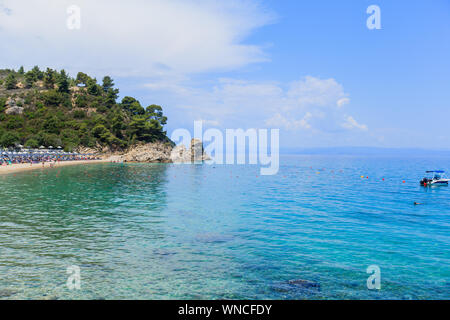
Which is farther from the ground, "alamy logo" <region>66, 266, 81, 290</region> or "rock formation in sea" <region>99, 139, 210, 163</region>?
"rock formation in sea" <region>99, 139, 210, 163</region>

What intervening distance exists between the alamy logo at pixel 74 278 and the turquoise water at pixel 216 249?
0.73 ft

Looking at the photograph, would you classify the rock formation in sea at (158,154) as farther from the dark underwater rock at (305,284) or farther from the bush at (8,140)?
the dark underwater rock at (305,284)

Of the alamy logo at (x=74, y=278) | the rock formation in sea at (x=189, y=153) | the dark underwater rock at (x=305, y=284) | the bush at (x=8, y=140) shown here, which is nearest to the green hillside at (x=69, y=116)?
the bush at (x=8, y=140)

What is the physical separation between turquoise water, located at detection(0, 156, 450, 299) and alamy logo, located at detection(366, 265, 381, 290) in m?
0.23

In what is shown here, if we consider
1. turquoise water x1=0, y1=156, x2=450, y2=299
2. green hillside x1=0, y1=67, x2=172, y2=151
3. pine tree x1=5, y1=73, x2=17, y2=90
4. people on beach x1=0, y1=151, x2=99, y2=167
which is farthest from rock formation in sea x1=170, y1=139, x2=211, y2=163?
turquoise water x1=0, y1=156, x2=450, y2=299

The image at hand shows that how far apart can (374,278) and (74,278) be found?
13.6 meters

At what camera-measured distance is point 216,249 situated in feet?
57.2

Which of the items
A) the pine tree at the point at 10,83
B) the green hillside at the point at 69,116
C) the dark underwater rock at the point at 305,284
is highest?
the pine tree at the point at 10,83

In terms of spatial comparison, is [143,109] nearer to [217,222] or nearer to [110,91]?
[110,91]

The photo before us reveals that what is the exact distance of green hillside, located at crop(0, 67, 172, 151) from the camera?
345ft

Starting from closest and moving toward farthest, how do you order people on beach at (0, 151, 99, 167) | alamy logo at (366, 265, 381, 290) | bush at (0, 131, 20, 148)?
1. alamy logo at (366, 265, 381, 290)
2. people on beach at (0, 151, 99, 167)
3. bush at (0, 131, 20, 148)

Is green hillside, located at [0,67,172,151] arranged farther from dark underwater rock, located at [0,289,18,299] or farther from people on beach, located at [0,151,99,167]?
dark underwater rock, located at [0,289,18,299]

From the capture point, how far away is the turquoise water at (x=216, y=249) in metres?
12.2

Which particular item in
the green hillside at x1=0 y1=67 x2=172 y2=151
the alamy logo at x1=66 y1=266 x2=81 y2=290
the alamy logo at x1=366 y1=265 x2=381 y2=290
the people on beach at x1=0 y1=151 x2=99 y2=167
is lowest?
the alamy logo at x1=366 y1=265 x2=381 y2=290
